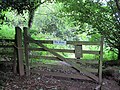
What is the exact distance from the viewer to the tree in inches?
363

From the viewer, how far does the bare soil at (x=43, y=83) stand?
621cm

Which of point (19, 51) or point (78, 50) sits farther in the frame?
point (19, 51)

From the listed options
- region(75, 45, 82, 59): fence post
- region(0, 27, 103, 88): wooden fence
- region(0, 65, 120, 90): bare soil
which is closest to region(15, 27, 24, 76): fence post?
region(0, 27, 103, 88): wooden fence

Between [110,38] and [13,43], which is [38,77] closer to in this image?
[13,43]

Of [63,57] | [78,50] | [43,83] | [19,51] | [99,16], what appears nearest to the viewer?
[43,83]

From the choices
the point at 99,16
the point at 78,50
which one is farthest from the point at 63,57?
the point at 99,16

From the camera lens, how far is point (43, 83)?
6555mm

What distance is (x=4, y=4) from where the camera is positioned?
5.88m

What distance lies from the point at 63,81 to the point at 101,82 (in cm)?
121

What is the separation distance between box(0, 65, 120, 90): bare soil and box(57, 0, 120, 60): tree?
9.65 feet

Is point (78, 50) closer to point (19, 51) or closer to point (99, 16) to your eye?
point (19, 51)

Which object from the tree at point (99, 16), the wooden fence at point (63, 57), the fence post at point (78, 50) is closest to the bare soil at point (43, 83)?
the wooden fence at point (63, 57)

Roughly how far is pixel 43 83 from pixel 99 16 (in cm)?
436

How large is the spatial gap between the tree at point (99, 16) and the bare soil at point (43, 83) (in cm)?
294
